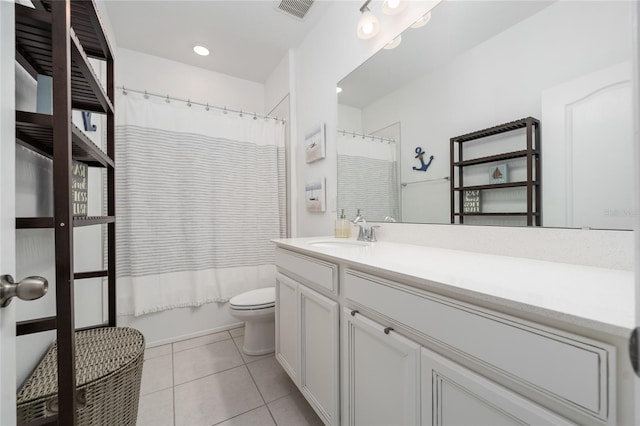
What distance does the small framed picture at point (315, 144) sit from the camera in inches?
78.4

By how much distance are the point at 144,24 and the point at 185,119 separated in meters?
0.78

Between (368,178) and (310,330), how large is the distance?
1.00 meters

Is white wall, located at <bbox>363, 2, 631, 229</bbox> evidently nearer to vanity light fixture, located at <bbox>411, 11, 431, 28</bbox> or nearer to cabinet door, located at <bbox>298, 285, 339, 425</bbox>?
vanity light fixture, located at <bbox>411, 11, 431, 28</bbox>

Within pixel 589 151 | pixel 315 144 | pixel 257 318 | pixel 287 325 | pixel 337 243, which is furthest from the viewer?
pixel 315 144

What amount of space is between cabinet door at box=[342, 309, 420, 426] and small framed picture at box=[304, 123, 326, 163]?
1348 mm

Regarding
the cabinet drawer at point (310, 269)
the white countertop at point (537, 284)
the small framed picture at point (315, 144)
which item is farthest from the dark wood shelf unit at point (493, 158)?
the small framed picture at point (315, 144)

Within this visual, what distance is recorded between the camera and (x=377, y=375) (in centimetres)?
85

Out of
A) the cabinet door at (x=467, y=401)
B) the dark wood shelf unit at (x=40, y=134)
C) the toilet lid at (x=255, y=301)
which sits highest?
the dark wood shelf unit at (x=40, y=134)

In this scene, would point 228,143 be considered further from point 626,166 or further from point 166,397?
point 626,166

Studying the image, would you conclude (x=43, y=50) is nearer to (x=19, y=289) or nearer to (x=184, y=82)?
(x=19, y=289)

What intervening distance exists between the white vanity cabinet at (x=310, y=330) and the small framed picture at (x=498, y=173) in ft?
2.40

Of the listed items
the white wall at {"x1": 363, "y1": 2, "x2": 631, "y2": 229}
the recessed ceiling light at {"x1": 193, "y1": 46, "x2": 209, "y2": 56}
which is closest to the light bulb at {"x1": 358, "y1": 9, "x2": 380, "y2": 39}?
the white wall at {"x1": 363, "y1": 2, "x2": 631, "y2": 229}

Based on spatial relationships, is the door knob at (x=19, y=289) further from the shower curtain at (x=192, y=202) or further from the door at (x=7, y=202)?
the shower curtain at (x=192, y=202)

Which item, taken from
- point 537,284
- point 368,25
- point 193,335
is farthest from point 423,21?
point 193,335
